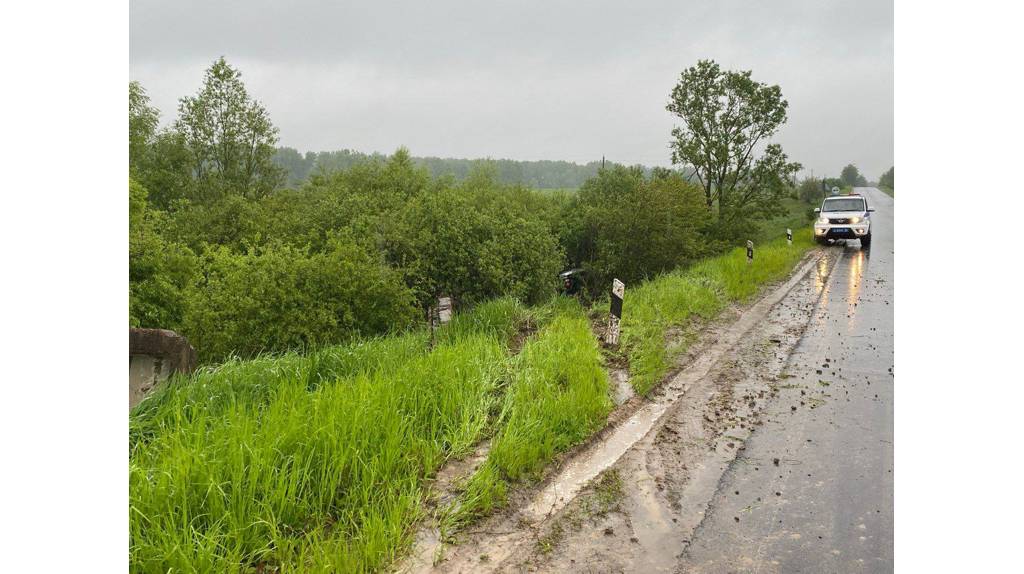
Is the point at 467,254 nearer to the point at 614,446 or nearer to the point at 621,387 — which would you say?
the point at 621,387

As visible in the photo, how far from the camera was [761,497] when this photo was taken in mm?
3764

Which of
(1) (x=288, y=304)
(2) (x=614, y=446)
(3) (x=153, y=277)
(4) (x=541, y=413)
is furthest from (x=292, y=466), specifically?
(3) (x=153, y=277)

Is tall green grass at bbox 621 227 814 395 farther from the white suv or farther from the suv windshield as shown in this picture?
the suv windshield

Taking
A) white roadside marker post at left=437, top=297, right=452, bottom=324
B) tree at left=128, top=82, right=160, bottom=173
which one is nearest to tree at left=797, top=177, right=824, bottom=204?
white roadside marker post at left=437, top=297, right=452, bottom=324

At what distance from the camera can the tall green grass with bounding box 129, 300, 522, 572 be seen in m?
2.80

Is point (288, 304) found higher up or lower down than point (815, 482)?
higher up

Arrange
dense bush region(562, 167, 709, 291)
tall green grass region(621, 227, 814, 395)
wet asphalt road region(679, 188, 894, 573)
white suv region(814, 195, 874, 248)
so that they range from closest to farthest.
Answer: wet asphalt road region(679, 188, 894, 573), tall green grass region(621, 227, 814, 395), dense bush region(562, 167, 709, 291), white suv region(814, 195, 874, 248)

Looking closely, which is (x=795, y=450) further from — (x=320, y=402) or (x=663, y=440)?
(x=320, y=402)

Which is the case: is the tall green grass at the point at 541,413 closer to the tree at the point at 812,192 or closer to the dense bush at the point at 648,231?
the dense bush at the point at 648,231

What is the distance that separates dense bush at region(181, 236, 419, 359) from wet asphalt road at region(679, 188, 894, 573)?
24.2 feet

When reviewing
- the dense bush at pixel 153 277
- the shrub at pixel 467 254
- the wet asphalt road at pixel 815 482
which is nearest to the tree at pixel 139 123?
the dense bush at pixel 153 277

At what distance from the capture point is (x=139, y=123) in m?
27.6

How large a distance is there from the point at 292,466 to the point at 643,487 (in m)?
2.25

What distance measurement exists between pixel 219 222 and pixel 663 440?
84.5 ft
